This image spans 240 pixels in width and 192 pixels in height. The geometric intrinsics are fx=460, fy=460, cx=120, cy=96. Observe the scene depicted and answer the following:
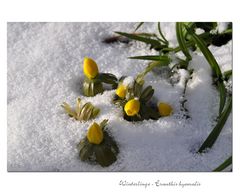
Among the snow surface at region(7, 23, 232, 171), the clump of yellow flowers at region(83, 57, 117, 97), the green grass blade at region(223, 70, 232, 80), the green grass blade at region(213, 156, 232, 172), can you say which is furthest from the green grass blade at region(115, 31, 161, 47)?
the green grass blade at region(213, 156, 232, 172)

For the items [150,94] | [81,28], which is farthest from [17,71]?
[150,94]

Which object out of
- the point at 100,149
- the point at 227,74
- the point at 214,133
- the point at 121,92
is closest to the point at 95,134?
the point at 100,149

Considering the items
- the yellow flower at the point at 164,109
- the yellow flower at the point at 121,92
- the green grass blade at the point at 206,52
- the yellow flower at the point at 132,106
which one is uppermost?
the green grass blade at the point at 206,52

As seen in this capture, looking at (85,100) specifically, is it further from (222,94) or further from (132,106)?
(222,94)

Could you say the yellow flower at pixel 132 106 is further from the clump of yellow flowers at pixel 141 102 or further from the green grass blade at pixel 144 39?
the green grass blade at pixel 144 39

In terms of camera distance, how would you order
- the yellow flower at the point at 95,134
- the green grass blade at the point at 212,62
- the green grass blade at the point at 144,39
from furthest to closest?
the green grass blade at the point at 144,39, the green grass blade at the point at 212,62, the yellow flower at the point at 95,134

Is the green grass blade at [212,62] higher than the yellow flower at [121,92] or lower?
higher

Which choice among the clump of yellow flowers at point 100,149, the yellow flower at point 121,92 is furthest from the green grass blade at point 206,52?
the clump of yellow flowers at point 100,149

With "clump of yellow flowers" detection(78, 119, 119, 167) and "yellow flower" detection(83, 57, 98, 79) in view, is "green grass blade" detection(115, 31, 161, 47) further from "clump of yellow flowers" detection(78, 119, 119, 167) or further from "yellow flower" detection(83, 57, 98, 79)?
"clump of yellow flowers" detection(78, 119, 119, 167)

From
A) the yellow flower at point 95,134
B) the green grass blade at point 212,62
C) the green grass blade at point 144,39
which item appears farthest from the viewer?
the green grass blade at point 144,39
